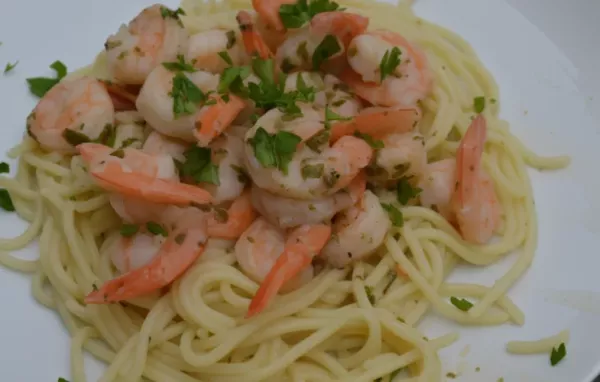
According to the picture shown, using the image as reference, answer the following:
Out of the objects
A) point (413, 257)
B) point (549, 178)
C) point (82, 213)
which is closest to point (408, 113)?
point (413, 257)

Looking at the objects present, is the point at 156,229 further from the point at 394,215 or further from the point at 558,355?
the point at 558,355

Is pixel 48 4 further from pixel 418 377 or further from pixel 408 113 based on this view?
pixel 418 377

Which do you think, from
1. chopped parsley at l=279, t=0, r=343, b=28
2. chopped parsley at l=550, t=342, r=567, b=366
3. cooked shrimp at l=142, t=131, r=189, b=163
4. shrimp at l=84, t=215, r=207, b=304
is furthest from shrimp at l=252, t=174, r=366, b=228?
chopped parsley at l=550, t=342, r=567, b=366

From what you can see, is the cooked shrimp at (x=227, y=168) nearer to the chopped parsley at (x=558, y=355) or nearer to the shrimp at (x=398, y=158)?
the shrimp at (x=398, y=158)

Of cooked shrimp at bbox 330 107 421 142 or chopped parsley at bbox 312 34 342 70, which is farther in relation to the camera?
chopped parsley at bbox 312 34 342 70

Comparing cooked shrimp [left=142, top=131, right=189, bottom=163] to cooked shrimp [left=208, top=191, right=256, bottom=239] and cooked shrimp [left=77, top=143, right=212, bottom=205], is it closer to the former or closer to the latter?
cooked shrimp [left=77, top=143, right=212, bottom=205]
